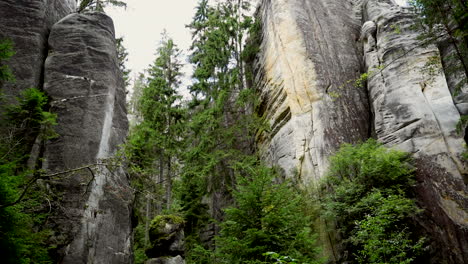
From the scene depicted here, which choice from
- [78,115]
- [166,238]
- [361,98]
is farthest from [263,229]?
[361,98]

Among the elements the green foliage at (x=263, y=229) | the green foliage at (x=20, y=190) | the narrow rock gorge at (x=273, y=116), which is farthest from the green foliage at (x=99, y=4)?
the green foliage at (x=263, y=229)

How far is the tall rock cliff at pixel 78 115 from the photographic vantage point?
8.66m

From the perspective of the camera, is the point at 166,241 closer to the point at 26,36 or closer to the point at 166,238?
the point at 166,238

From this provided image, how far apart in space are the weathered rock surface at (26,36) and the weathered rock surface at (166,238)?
6.27 m

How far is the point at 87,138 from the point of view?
9.85 m

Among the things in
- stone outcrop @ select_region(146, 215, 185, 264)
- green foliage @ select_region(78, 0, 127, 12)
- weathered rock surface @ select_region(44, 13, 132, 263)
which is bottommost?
stone outcrop @ select_region(146, 215, 185, 264)

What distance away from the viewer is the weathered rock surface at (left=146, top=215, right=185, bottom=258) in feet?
36.1

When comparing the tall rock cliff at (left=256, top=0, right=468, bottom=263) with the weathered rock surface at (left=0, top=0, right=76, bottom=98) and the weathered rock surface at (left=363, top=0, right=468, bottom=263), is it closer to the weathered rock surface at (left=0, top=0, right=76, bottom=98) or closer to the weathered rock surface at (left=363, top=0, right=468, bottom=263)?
the weathered rock surface at (left=363, top=0, right=468, bottom=263)

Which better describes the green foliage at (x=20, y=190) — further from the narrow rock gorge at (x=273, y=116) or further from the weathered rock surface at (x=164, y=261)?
the weathered rock surface at (x=164, y=261)

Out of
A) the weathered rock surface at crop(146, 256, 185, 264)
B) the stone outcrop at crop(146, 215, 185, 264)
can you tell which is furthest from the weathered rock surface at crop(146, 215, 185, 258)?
the weathered rock surface at crop(146, 256, 185, 264)

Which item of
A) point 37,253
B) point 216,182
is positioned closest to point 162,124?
point 216,182

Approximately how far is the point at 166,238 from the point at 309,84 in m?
8.60

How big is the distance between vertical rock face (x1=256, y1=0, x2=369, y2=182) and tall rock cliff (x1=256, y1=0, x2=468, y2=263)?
0.15ft

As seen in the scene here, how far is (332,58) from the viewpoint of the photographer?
15078 millimetres
